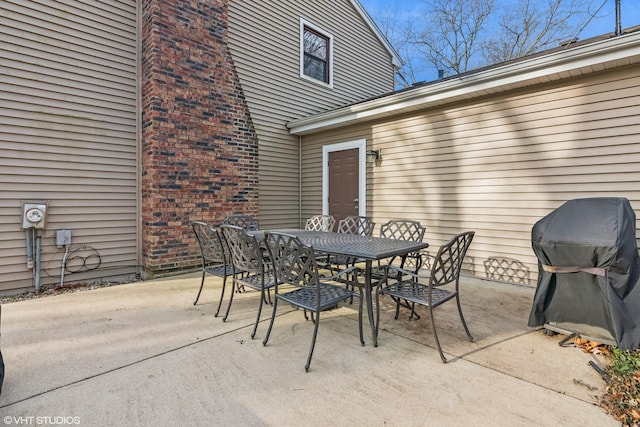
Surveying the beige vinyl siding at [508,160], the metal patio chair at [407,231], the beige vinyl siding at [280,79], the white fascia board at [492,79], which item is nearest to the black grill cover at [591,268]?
the metal patio chair at [407,231]

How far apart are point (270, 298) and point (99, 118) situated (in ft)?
11.8

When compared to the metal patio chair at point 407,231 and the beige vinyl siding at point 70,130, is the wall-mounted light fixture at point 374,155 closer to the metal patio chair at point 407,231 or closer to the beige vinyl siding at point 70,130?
the metal patio chair at point 407,231

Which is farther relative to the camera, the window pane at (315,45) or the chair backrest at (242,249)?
the window pane at (315,45)

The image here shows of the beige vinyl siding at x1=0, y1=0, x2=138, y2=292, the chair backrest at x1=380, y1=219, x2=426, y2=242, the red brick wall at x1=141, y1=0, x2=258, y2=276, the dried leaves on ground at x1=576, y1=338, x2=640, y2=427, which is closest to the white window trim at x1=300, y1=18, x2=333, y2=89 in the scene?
the red brick wall at x1=141, y1=0, x2=258, y2=276

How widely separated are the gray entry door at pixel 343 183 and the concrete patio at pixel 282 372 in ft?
10.8

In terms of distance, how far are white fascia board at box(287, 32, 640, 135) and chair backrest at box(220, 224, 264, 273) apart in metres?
3.63

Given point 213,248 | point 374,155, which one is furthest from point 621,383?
point 374,155

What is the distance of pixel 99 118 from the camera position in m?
4.63

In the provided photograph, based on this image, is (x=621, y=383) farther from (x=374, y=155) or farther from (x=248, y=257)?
(x=374, y=155)

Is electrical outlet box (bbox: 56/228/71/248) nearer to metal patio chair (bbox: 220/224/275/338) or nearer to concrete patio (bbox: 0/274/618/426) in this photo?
concrete patio (bbox: 0/274/618/426)

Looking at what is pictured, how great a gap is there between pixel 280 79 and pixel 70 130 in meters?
4.08

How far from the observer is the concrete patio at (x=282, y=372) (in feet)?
5.86

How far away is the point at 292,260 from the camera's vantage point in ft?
8.00

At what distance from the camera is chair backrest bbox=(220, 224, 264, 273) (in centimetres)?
276
